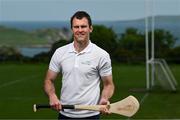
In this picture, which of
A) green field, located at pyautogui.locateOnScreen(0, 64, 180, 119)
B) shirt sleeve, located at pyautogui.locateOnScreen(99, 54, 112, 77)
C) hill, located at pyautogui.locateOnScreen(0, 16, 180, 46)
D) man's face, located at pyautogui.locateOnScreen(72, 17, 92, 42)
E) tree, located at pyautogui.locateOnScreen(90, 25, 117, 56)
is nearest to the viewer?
man's face, located at pyautogui.locateOnScreen(72, 17, 92, 42)

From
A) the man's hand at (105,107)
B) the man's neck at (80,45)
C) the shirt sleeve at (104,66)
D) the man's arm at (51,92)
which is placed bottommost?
the man's hand at (105,107)

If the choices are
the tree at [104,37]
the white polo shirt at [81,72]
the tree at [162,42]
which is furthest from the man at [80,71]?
the tree at [162,42]

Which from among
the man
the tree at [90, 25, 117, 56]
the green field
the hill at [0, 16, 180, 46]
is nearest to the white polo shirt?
the man

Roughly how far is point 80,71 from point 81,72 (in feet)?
0.04

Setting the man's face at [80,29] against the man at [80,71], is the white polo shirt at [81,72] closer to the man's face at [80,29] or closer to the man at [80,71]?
the man at [80,71]

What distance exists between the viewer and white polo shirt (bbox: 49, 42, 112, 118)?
4707 mm

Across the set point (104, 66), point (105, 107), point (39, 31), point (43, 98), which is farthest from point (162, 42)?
point (105, 107)

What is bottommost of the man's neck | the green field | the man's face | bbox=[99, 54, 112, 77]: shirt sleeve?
the green field

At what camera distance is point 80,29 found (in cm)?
461

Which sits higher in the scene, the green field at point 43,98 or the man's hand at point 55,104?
the man's hand at point 55,104

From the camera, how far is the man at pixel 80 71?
4.66m

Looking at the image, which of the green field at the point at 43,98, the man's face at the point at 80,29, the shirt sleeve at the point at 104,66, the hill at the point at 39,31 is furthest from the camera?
the hill at the point at 39,31

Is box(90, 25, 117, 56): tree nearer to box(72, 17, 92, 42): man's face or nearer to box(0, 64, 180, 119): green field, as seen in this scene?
box(0, 64, 180, 119): green field

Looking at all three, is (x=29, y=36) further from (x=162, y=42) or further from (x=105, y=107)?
(x=105, y=107)
